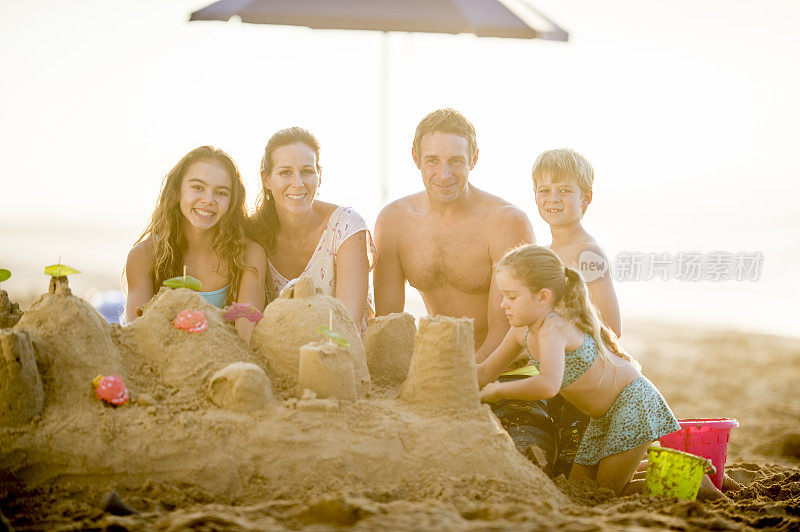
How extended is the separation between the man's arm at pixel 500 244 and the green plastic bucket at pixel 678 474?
1175 mm

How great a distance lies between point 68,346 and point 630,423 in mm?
2572

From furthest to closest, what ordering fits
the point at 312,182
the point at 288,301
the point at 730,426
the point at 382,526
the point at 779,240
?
the point at 779,240
the point at 312,182
the point at 730,426
the point at 288,301
the point at 382,526

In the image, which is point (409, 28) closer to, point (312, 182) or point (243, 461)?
point (312, 182)

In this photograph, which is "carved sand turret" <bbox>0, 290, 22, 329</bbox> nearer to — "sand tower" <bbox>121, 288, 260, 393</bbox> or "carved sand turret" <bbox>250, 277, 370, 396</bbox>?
"sand tower" <bbox>121, 288, 260, 393</bbox>

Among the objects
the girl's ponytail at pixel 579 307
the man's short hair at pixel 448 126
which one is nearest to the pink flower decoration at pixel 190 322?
the girl's ponytail at pixel 579 307

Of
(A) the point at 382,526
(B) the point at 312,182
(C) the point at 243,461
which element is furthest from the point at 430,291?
(A) the point at 382,526

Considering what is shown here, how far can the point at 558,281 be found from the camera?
319 cm

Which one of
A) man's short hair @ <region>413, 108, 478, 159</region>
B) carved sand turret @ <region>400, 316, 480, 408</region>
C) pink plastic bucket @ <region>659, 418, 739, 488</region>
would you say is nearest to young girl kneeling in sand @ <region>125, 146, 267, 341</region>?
man's short hair @ <region>413, 108, 478, 159</region>

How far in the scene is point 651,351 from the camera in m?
10.1

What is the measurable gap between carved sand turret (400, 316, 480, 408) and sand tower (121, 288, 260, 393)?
76cm

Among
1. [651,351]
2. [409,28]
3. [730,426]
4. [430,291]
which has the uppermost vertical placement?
[409,28]

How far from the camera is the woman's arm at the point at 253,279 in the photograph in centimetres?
394

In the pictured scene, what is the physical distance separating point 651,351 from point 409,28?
6.41 metres

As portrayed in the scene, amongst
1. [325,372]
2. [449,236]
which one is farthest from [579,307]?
[325,372]
